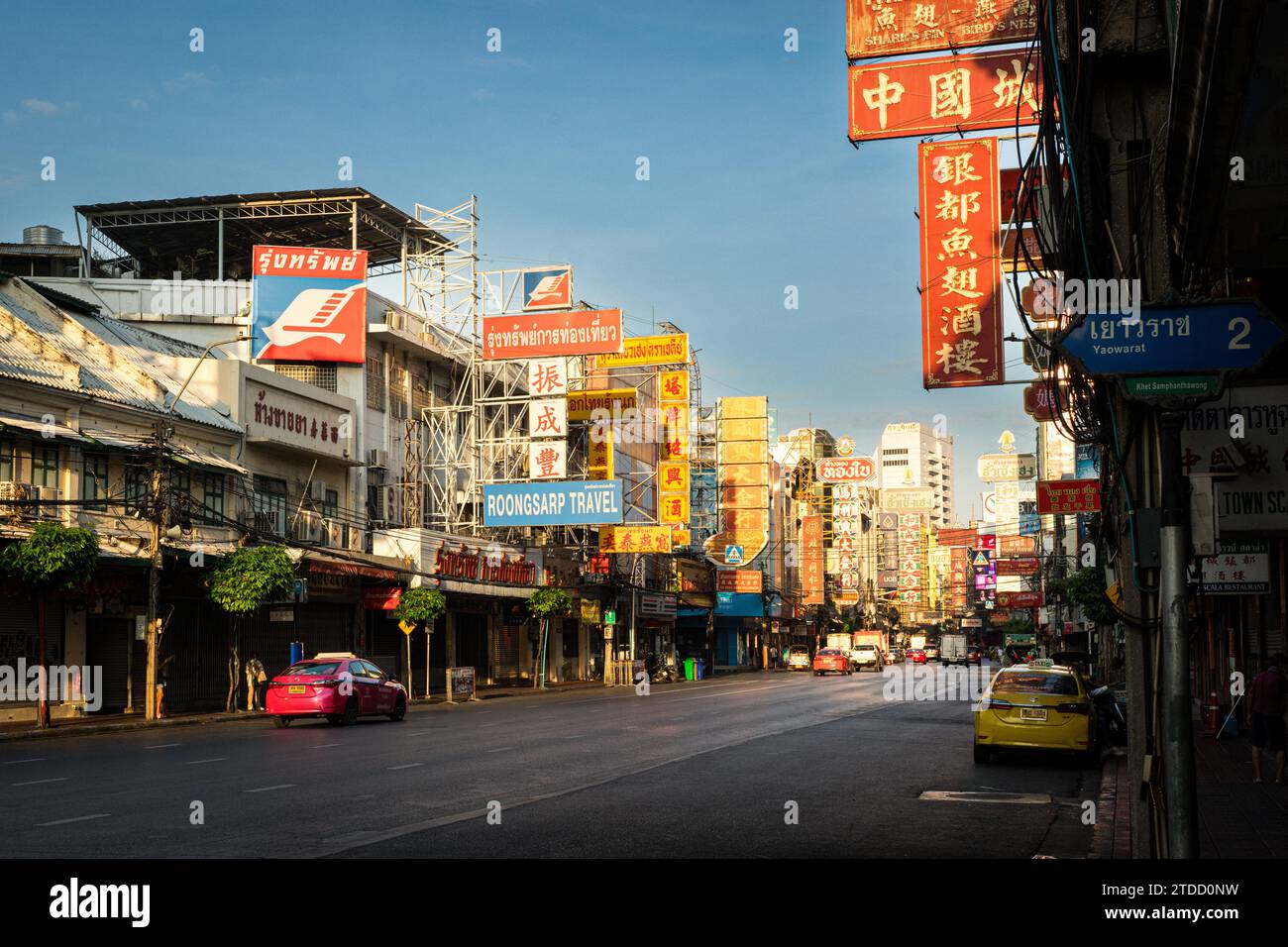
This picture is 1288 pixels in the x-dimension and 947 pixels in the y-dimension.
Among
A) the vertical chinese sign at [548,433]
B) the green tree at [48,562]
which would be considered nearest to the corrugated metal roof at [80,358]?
the green tree at [48,562]

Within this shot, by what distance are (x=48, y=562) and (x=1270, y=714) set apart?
74.3ft

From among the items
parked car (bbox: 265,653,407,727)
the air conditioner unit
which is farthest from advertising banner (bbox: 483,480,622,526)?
the air conditioner unit

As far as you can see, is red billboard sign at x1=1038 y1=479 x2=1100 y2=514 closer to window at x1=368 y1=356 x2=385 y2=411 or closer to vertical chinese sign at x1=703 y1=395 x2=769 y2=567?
window at x1=368 y1=356 x2=385 y2=411

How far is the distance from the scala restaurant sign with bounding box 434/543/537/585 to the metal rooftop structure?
1172 centimetres

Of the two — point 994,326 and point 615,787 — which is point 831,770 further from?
point 994,326

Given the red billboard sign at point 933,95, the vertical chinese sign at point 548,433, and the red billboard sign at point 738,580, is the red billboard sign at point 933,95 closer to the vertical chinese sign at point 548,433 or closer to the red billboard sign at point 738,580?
the vertical chinese sign at point 548,433

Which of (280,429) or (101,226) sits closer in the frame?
(280,429)

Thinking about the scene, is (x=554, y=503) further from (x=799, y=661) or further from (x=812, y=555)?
(x=812, y=555)

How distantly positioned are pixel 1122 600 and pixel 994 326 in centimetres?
842

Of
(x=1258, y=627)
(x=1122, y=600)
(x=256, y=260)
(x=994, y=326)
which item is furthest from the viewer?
(x=256, y=260)

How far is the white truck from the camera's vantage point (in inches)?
4092

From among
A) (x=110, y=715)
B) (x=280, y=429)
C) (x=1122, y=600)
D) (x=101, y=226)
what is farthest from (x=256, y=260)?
(x=1122, y=600)

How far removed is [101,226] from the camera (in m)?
52.4

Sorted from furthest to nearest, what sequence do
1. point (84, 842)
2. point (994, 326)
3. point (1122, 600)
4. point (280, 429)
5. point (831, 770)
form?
point (280, 429) → point (831, 770) → point (994, 326) → point (84, 842) → point (1122, 600)
